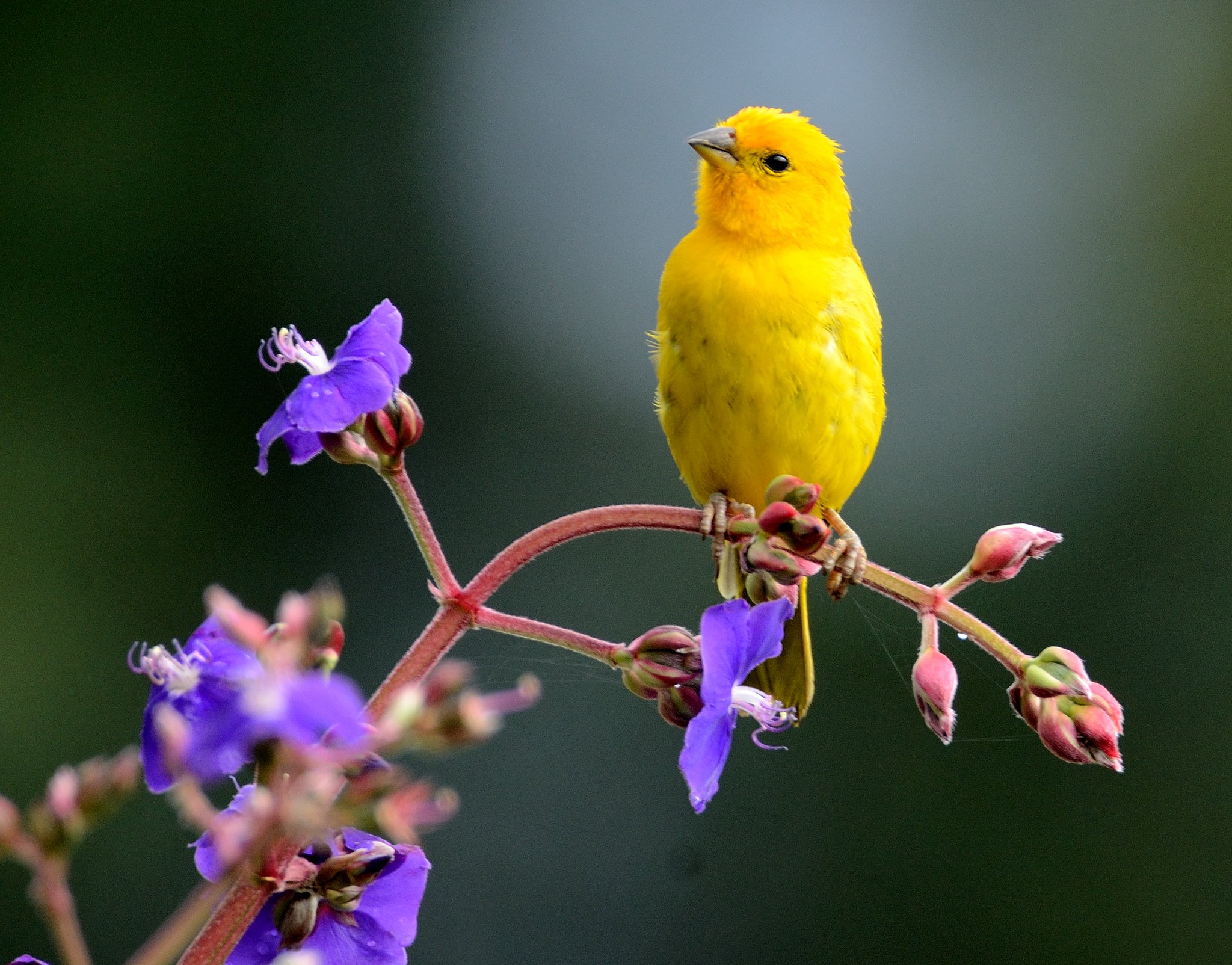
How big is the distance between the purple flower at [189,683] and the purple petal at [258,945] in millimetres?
235

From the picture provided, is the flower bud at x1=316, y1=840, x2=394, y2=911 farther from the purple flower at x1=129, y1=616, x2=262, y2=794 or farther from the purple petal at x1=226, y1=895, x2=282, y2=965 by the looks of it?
the purple flower at x1=129, y1=616, x2=262, y2=794

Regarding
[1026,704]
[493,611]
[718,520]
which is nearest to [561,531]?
[493,611]

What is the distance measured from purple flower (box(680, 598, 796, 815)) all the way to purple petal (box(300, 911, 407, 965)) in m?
0.43

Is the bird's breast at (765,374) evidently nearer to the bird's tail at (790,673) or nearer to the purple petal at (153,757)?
the bird's tail at (790,673)

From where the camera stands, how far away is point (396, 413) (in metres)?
1.92

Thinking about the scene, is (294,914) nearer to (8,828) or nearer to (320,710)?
(8,828)

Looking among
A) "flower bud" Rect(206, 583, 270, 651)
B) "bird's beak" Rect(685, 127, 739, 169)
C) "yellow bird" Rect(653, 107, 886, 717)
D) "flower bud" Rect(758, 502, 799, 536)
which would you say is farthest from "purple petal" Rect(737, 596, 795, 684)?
"bird's beak" Rect(685, 127, 739, 169)

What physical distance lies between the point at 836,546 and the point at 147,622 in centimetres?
716

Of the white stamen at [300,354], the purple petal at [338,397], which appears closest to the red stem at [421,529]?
the purple petal at [338,397]

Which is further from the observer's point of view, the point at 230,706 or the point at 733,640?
the point at 733,640

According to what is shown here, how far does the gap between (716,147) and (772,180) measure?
0.20 m

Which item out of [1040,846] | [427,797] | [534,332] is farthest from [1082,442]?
[427,797]

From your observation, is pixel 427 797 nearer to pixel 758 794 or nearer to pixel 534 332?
pixel 758 794

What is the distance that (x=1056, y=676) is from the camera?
191cm
